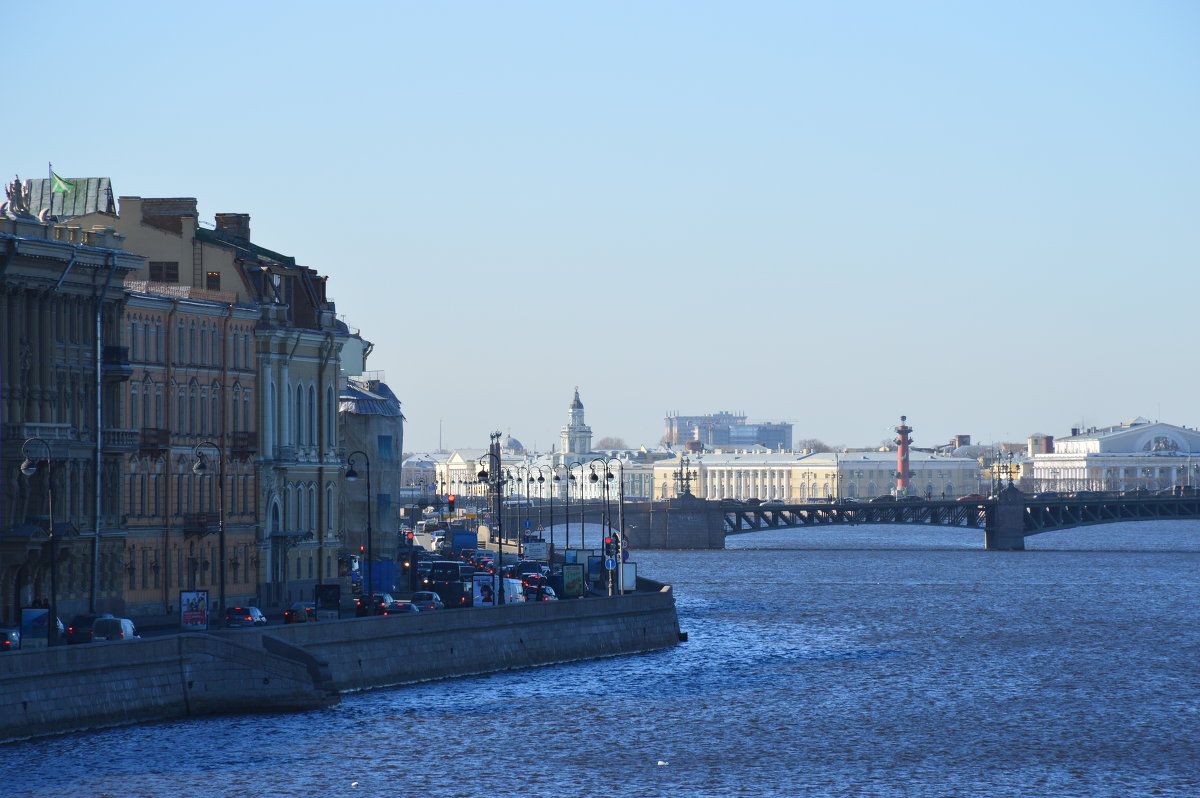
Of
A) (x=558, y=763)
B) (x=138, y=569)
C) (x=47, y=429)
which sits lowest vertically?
(x=558, y=763)

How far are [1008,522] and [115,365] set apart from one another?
116773mm

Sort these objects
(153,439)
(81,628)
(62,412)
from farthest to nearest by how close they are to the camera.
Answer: (153,439), (62,412), (81,628)

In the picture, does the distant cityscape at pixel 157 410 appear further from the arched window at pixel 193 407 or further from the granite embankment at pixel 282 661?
the granite embankment at pixel 282 661

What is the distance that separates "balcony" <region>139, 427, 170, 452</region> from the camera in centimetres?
6141

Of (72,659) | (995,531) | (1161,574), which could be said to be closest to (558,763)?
(72,659)

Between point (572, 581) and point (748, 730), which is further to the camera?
point (572, 581)

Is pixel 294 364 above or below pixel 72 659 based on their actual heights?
above

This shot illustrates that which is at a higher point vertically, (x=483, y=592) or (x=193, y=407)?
(x=193, y=407)

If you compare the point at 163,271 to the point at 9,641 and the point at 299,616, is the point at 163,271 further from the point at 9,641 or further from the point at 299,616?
the point at 9,641

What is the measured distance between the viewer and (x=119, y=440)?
58.0 m

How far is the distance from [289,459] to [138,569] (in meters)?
9.11

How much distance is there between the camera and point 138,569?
2448 inches

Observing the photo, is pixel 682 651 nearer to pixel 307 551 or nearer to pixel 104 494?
pixel 307 551

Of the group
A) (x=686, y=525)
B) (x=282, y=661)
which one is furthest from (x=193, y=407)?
(x=686, y=525)
